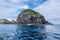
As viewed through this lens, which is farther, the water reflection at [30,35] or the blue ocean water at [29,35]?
the blue ocean water at [29,35]

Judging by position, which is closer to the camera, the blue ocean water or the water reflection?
the water reflection

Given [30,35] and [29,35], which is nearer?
[29,35]
